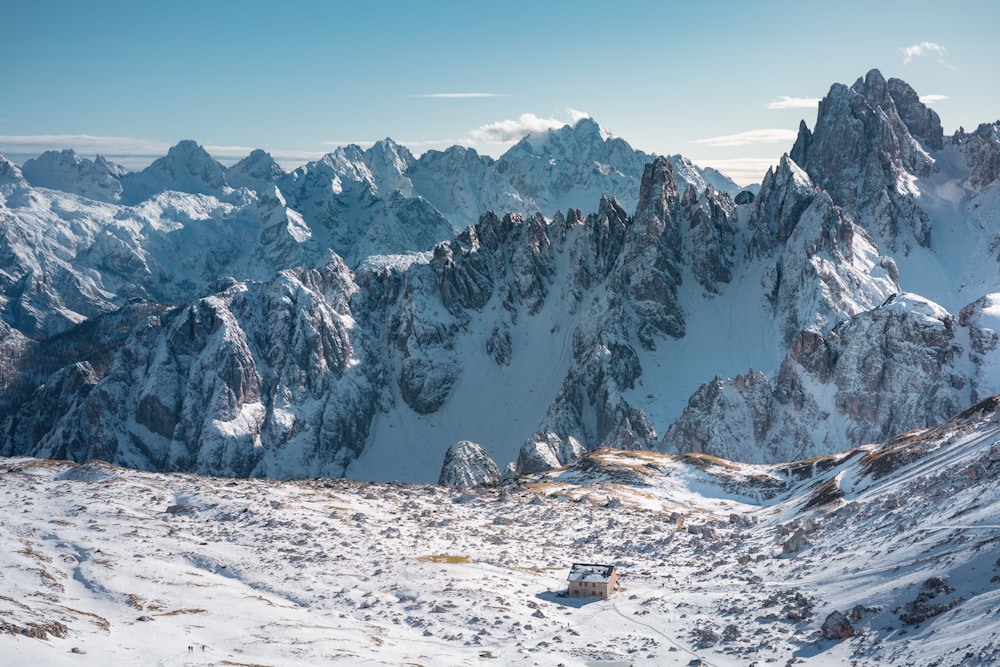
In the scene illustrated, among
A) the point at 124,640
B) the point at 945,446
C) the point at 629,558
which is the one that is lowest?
the point at 629,558

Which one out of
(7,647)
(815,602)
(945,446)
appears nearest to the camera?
(7,647)

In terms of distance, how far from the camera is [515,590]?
292ft

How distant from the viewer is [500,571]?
3782 inches

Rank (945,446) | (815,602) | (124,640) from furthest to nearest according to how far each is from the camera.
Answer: (945,446) → (815,602) → (124,640)

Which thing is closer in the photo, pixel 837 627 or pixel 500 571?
pixel 837 627

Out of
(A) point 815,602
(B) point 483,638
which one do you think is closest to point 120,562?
(B) point 483,638

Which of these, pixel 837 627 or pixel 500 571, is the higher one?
pixel 837 627

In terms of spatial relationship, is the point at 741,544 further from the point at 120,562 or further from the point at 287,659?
the point at 120,562

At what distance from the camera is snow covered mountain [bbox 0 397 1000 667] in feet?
211

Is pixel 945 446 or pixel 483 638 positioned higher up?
pixel 945 446

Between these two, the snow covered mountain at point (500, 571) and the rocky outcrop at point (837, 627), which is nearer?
the snow covered mountain at point (500, 571)

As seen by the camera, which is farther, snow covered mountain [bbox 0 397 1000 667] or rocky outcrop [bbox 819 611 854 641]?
rocky outcrop [bbox 819 611 854 641]

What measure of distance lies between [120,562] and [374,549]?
92.9 ft

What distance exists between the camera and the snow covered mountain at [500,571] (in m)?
64.2
